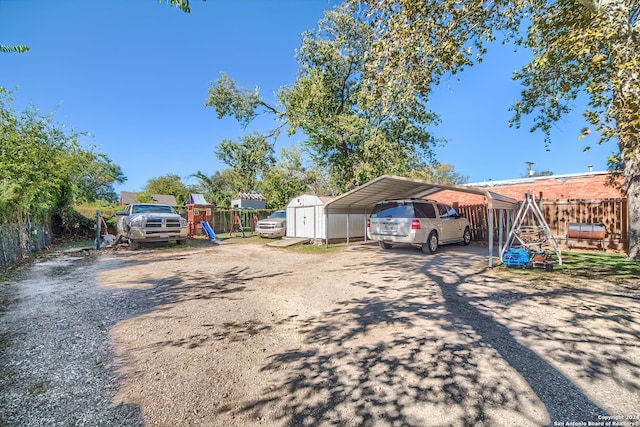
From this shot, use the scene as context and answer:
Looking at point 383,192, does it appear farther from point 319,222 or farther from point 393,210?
point 319,222

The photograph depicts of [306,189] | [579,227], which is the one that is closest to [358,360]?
[579,227]

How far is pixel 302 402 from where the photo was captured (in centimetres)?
245

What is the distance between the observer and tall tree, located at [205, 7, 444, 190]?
17000mm

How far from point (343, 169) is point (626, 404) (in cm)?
1729

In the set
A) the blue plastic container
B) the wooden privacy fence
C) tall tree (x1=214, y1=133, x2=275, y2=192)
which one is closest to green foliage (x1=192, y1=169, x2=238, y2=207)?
tall tree (x1=214, y1=133, x2=275, y2=192)

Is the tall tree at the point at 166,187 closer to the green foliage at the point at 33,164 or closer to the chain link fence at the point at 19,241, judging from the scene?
the green foliage at the point at 33,164

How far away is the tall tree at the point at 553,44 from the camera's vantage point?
16.6 ft

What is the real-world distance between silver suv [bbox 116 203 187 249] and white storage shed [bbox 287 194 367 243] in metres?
5.78

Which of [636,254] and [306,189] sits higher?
[306,189]

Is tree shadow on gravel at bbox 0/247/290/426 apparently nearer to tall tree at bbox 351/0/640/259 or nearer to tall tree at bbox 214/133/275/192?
tall tree at bbox 351/0/640/259

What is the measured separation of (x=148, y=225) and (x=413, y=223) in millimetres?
11167

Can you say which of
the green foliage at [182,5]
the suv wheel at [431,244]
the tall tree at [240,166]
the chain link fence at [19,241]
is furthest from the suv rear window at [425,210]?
the tall tree at [240,166]

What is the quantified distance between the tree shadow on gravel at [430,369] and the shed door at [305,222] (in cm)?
1038

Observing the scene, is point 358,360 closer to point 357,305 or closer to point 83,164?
point 357,305
